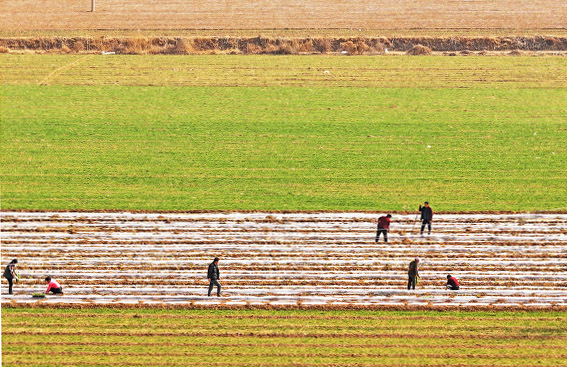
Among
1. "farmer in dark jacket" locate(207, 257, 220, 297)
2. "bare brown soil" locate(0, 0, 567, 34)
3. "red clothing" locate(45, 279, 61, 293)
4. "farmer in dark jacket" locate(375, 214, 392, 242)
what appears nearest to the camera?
"farmer in dark jacket" locate(207, 257, 220, 297)

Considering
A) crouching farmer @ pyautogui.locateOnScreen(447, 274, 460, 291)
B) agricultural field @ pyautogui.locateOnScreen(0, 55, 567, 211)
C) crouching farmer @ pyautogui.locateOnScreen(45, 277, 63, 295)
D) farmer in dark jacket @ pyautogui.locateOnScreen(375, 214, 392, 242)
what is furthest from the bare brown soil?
crouching farmer @ pyautogui.locateOnScreen(45, 277, 63, 295)

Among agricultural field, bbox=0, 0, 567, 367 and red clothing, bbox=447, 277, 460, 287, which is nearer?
agricultural field, bbox=0, 0, 567, 367

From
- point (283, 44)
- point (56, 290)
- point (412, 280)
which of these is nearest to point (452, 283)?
point (412, 280)

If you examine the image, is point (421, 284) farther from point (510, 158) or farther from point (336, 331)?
point (510, 158)

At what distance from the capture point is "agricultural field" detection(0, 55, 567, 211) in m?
41.1

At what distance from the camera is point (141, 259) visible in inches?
1353

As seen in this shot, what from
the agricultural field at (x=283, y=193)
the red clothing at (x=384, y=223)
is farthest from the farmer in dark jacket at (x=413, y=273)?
the red clothing at (x=384, y=223)

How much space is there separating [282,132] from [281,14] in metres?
33.8

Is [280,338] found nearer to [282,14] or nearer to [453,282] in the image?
[453,282]

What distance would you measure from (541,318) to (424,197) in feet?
38.1

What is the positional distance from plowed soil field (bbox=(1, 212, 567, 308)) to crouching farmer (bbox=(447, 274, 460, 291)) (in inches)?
8.1

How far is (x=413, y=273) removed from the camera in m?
31.5

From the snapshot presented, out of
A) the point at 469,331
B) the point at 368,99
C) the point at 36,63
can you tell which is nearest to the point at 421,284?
the point at 469,331

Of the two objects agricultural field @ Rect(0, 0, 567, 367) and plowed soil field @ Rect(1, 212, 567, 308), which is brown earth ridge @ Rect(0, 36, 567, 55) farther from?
plowed soil field @ Rect(1, 212, 567, 308)
